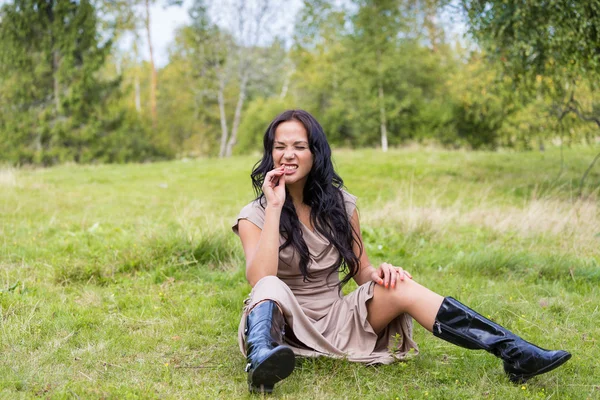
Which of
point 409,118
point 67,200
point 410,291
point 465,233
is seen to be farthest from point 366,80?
point 410,291

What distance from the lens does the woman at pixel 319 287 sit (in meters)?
2.88

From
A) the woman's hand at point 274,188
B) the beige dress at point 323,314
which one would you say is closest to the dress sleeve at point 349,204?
the beige dress at point 323,314

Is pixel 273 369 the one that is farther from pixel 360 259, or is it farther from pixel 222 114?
pixel 222 114

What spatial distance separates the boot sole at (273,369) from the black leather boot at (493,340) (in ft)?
2.85

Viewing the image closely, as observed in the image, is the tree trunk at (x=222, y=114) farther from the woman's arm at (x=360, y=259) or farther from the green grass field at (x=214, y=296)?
the woman's arm at (x=360, y=259)

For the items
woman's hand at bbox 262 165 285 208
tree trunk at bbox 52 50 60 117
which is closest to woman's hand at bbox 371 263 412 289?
woman's hand at bbox 262 165 285 208

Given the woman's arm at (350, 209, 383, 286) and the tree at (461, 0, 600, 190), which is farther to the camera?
the tree at (461, 0, 600, 190)

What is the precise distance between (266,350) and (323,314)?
2.46 feet

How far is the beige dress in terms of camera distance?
301 cm

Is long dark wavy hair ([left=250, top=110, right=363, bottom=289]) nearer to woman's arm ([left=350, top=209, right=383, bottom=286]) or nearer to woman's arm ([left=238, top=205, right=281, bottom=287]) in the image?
woman's arm ([left=350, top=209, right=383, bottom=286])

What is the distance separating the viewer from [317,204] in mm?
3451

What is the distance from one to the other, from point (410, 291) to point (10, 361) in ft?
7.25

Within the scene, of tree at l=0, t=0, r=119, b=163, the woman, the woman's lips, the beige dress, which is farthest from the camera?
tree at l=0, t=0, r=119, b=163

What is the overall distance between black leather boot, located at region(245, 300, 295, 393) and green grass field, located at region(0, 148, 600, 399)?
21 centimetres
